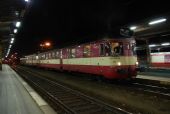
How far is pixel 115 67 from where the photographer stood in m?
17.2

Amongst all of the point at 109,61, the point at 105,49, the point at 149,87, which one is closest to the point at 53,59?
the point at 105,49

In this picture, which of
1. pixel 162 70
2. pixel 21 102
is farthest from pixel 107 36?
pixel 162 70

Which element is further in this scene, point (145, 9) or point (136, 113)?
point (145, 9)

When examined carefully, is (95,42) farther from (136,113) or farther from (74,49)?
(136,113)

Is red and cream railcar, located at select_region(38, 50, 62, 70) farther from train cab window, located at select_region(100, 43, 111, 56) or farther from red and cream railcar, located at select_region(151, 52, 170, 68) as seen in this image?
train cab window, located at select_region(100, 43, 111, 56)

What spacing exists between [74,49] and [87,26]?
14.6 m

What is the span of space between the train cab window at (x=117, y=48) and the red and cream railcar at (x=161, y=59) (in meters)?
13.6

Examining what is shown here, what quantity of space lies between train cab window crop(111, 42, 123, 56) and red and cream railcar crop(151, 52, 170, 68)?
13556 mm

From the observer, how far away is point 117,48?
57.9 feet

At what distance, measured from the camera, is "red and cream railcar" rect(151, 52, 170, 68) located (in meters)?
30.1

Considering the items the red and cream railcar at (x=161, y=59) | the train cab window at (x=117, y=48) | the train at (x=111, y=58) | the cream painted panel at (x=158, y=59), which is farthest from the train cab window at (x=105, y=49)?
the cream painted panel at (x=158, y=59)

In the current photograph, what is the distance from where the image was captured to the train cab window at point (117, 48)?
57.2ft

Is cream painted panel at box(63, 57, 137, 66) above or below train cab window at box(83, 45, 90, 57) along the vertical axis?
below

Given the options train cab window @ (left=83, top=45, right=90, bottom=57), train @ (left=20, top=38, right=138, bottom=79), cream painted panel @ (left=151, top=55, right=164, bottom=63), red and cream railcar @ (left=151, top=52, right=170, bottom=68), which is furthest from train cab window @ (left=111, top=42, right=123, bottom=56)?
cream painted panel @ (left=151, top=55, right=164, bottom=63)
